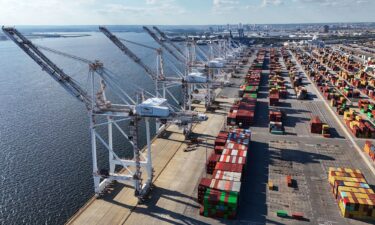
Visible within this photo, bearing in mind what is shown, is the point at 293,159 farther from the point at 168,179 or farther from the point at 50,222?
the point at 50,222

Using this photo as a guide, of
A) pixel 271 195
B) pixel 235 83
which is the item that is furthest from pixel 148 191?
pixel 235 83

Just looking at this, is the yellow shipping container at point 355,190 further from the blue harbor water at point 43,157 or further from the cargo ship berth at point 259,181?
the blue harbor water at point 43,157

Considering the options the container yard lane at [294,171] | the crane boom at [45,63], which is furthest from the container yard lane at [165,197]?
the crane boom at [45,63]

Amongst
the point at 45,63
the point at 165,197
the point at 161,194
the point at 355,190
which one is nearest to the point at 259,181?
the point at 355,190

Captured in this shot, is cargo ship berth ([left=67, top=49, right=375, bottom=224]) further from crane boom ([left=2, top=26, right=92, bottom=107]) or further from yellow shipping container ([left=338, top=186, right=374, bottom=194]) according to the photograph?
crane boom ([left=2, top=26, right=92, bottom=107])

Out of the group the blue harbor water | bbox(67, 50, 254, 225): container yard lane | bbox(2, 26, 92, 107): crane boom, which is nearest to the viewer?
bbox(67, 50, 254, 225): container yard lane

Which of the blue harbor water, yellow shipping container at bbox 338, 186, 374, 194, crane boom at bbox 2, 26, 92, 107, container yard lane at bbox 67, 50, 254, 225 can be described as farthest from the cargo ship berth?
crane boom at bbox 2, 26, 92, 107
